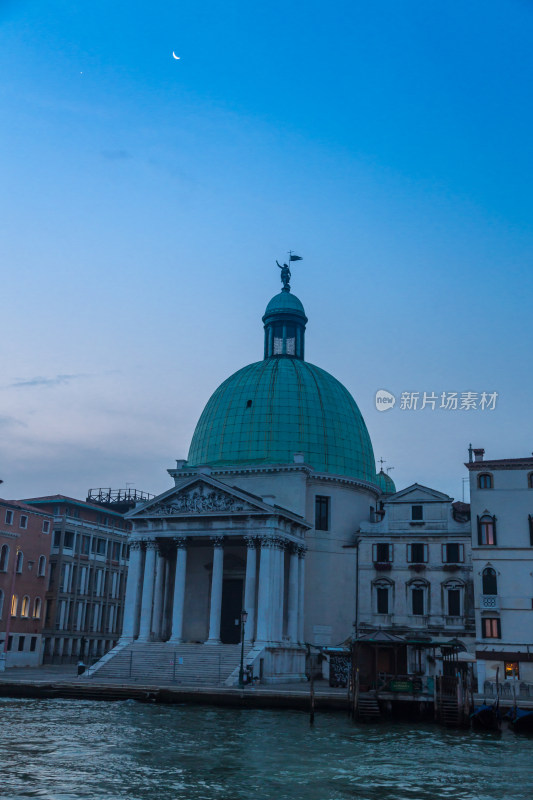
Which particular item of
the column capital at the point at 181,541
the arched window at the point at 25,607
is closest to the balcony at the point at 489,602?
the column capital at the point at 181,541

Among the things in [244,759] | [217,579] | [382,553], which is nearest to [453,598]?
[382,553]

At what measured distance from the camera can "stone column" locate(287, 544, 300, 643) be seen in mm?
55719

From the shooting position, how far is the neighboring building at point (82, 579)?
6900cm

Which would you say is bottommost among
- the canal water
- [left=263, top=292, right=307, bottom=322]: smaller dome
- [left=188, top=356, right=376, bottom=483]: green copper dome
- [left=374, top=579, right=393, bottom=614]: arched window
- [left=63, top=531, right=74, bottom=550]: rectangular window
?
the canal water

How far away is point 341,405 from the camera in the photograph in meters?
67.3

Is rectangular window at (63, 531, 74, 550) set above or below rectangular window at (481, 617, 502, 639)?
above

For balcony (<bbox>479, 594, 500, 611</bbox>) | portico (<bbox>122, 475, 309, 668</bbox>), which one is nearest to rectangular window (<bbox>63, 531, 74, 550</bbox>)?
portico (<bbox>122, 475, 309, 668</bbox>)

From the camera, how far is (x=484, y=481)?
165 feet

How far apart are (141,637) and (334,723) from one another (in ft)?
76.9

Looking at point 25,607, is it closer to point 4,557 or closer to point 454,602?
point 4,557

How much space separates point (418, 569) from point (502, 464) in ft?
34.3

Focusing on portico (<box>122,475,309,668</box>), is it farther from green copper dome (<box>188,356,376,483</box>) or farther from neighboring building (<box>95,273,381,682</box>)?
green copper dome (<box>188,356,376,483</box>)

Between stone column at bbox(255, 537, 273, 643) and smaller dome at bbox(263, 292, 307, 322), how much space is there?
24.2 metres

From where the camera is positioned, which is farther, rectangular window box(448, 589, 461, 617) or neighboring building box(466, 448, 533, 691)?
rectangular window box(448, 589, 461, 617)
